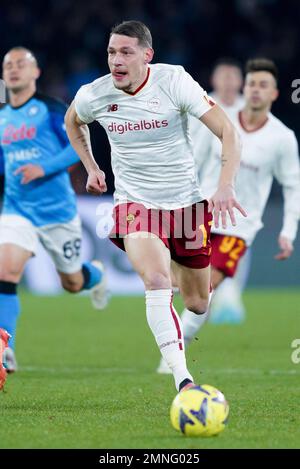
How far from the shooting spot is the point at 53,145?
8.62m

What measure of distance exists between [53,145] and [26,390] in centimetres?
232

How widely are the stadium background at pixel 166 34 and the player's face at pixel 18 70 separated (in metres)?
10.4

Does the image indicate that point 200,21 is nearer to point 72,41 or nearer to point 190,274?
point 72,41

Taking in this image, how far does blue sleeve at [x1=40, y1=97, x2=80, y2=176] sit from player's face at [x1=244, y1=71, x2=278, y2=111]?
1.58 m

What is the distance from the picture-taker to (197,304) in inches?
264

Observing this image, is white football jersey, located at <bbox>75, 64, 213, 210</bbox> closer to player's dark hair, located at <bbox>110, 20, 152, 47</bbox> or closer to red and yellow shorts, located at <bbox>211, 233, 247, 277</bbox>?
player's dark hair, located at <bbox>110, 20, 152, 47</bbox>

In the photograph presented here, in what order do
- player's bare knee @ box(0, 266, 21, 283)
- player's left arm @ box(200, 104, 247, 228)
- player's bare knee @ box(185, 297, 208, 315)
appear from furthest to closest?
player's bare knee @ box(0, 266, 21, 283)
player's bare knee @ box(185, 297, 208, 315)
player's left arm @ box(200, 104, 247, 228)

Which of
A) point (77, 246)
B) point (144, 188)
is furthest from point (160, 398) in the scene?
point (77, 246)

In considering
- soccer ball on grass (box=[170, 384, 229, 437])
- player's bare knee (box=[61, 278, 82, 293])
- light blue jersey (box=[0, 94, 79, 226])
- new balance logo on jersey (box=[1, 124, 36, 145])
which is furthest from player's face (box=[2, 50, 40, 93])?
soccer ball on grass (box=[170, 384, 229, 437])

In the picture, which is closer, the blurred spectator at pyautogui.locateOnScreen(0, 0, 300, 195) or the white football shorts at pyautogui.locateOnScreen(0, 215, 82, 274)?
the white football shorts at pyautogui.locateOnScreen(0, 215, 82, 274)

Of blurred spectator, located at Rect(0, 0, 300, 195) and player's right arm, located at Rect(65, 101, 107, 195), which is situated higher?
blurred spectator, located at Rect(0, 0, 300, 195)

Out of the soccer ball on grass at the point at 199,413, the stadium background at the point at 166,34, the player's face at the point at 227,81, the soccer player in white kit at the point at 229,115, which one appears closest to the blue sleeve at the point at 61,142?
the soccer player in white kit at the point at 229,115

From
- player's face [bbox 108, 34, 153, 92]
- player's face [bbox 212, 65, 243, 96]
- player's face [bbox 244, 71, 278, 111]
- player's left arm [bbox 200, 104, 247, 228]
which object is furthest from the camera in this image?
player's face [bbox 212, 65, 243, 96]

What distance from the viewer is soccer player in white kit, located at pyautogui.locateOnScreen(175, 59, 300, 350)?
8750mm
